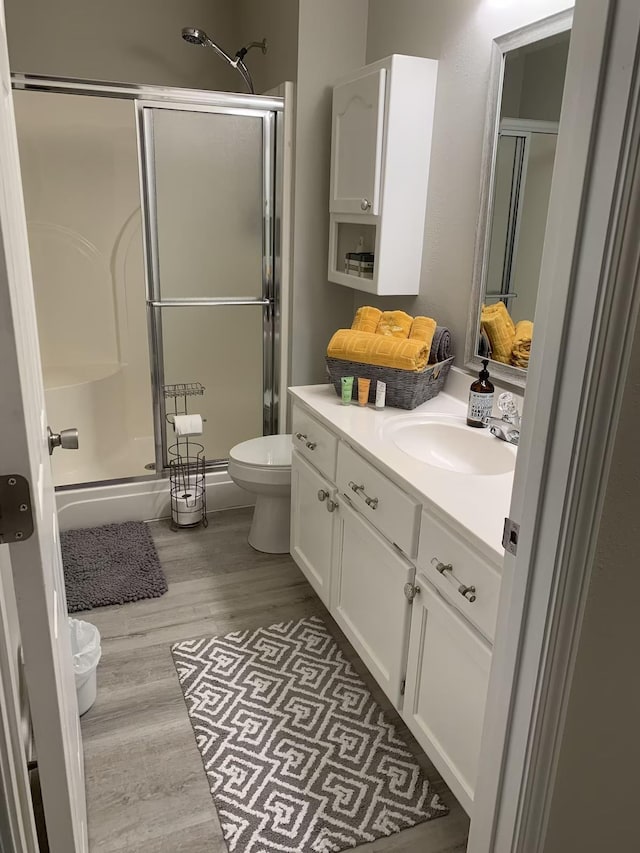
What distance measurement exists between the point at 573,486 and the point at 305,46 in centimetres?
249

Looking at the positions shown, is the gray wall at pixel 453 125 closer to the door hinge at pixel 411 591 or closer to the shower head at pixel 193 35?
the shower head at pixel 193 35

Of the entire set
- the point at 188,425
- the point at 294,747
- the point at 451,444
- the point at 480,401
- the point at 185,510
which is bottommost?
the point at 294,747

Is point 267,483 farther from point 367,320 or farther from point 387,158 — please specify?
point 387,158

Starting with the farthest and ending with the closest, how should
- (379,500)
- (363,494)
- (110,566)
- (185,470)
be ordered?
(185,470), (110,566), (363,494), (379,500)

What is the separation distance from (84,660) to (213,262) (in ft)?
6.06

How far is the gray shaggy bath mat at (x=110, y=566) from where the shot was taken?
2.54m

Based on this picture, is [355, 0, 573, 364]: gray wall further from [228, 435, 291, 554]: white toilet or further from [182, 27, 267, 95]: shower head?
[228, 435, 291, 554]: white toilet

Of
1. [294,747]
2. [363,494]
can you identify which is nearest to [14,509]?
[363,494]

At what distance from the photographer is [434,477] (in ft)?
5.54

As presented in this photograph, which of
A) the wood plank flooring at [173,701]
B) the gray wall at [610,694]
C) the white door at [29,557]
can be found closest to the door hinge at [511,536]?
the gray wall at [610,694]

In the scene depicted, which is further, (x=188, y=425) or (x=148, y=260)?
(x=188, y=425)

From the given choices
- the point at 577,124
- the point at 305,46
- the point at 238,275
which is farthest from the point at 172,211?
the point at 577,124

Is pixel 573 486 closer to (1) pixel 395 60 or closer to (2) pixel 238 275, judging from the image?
(1) pixel 395 60

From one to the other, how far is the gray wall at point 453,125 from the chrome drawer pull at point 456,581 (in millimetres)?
1027
